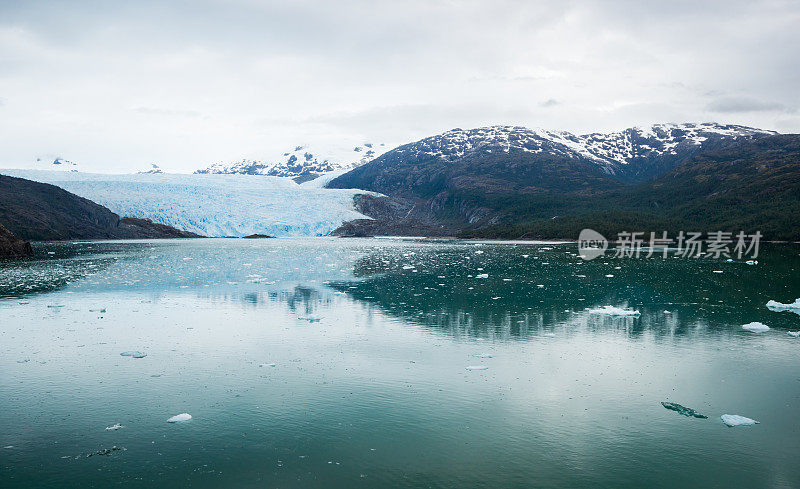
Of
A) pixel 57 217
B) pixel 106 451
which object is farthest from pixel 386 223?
pixel 106 451

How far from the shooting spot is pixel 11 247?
169 ft

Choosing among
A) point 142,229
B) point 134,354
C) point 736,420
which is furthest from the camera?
point 142,229

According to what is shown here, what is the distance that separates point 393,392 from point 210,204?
373ft

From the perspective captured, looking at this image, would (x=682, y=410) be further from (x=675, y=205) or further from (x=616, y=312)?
(x=675, y=205)

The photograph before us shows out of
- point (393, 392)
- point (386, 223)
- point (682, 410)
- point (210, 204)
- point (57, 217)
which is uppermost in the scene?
point (210, 204)

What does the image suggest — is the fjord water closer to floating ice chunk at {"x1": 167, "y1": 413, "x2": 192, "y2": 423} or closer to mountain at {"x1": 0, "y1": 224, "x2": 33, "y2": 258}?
floating ice chunk at {"x1": 167, "y1": 413, "x2": 192, "y2": 423}

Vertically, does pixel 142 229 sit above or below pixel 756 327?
below

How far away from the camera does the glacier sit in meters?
111

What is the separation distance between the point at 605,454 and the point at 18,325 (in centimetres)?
2026

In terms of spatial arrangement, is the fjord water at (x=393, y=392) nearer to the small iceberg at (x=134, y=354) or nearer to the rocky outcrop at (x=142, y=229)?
the small iceberg at (x=134, y=354)

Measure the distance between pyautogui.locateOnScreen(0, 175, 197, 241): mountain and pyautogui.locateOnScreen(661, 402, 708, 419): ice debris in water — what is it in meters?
103

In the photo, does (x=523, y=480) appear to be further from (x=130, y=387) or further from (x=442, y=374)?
(x=130, y=387)

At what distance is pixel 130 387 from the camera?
1216cm

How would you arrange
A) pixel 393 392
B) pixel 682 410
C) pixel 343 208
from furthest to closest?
pixel 343 208
pixel 393 392
pixel 682 410
